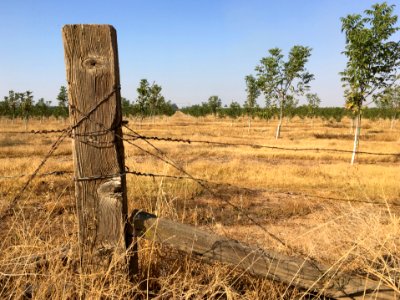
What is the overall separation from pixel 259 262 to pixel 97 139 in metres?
1.30

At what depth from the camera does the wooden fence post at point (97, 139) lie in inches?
74.1

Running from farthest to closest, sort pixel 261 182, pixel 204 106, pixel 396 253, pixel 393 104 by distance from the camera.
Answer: pixel 204 106 < pixel 393 104 < pixel 261 182 < pixel 396 253

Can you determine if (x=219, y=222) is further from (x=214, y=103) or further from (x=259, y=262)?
(x=214, y=103)

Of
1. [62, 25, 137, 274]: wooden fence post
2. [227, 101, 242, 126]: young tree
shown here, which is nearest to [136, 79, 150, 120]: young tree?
[227, 101, 242, 126]: young tree

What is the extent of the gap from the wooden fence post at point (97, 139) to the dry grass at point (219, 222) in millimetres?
190

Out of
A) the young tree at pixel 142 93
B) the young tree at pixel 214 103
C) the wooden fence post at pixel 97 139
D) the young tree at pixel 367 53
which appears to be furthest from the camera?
the young tree at pixel 214 103

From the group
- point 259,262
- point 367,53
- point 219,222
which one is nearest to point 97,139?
point 259,262

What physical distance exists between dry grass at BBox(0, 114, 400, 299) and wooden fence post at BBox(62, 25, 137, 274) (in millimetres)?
190

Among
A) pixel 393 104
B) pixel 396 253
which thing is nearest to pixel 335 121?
pixel 393 104

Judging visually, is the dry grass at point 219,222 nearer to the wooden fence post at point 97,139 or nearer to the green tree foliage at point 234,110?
the wooden fence post at point 97,139

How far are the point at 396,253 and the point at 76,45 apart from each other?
2.91 metres

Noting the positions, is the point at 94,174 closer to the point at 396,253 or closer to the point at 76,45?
the point at 76,45

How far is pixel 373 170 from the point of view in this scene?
12000mm

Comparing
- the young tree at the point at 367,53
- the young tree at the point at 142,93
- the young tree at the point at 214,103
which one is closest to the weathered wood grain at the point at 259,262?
the young tree at the point at 367,53
